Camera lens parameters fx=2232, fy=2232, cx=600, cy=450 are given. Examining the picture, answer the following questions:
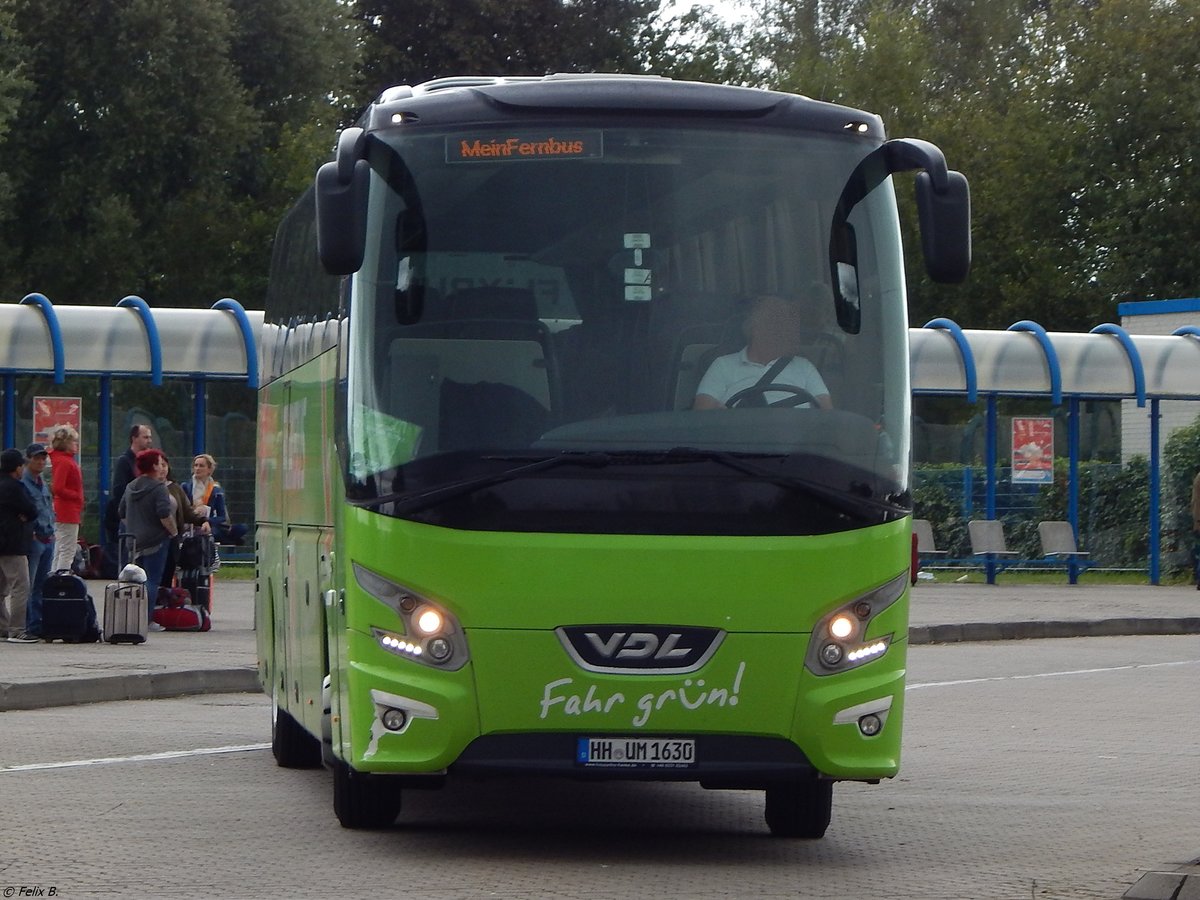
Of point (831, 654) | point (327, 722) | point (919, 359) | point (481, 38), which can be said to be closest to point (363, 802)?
point (327, 722)

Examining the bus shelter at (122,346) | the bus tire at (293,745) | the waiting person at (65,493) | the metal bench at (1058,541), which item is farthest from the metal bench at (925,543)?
the bus tire at (293,745)

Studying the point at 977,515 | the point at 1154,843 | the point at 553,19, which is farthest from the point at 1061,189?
the point at 1154,843

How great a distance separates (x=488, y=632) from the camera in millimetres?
7941

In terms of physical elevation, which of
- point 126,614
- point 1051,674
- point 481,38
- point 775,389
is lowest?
point 1051,674

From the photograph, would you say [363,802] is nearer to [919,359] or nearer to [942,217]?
[942,217]

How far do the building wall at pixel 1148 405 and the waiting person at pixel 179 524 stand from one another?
21052 mm

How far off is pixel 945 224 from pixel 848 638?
156 cm

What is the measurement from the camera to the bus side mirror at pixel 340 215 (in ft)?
26.3

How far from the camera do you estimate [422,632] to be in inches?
314

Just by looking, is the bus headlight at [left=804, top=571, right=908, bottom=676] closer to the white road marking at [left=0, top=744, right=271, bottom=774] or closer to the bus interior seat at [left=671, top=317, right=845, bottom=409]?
the bus interior seat at [left=671, top=317, right=845, bottom=409]

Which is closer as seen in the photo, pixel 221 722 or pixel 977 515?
pixel 221 722

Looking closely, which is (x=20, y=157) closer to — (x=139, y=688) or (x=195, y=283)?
(x=195, y=283)

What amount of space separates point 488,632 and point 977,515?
2754 centimetres

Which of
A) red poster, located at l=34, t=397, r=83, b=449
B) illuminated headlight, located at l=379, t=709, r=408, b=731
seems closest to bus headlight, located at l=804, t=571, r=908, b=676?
illuminated headlight, located at l=379, t=709, r=408, b=731
